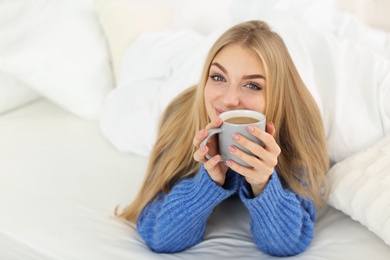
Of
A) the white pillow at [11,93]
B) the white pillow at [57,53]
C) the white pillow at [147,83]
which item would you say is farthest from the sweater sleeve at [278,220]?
the white pillow at [11,93]

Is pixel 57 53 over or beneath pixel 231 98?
beneath

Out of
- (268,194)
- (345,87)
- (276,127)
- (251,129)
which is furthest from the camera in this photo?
(345,87)

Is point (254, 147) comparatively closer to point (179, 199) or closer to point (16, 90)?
point (179, 199)

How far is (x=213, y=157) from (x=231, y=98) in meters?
0.13

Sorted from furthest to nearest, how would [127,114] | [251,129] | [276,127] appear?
[127,114], [276,127], [251,129]

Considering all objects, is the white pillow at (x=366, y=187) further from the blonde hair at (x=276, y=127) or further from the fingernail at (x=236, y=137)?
the fingernail at (x=236, y=137)

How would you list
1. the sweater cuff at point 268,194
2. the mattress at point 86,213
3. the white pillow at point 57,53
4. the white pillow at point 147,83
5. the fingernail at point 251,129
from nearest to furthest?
1. the fingernail at point 251,129
2. the sweater cuff at point 268,194
3. the mattress at point 86,213
4. the white pillow at point 147,83
5. the white pillow at point 57,53

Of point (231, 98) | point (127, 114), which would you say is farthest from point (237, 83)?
point (127, 114)

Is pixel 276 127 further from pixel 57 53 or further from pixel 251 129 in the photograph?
pixel 57 53

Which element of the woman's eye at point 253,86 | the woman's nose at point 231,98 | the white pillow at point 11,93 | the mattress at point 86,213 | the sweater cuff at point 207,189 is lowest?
the white pillow at point 11,93

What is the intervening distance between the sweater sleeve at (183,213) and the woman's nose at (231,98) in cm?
14

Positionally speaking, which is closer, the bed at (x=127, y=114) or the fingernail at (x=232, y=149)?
the fingernail at (x=232, y=149)

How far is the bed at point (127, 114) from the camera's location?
1.17m

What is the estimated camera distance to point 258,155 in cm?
93
